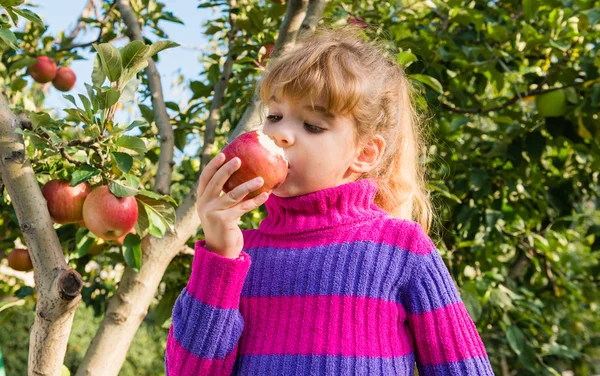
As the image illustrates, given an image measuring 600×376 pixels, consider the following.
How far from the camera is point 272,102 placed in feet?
3.17

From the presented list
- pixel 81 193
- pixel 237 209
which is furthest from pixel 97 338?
pixel 237 209

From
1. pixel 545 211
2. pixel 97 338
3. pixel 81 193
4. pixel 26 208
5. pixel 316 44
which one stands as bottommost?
pixel 545 211

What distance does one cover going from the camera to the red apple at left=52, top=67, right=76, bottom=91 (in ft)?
8.67

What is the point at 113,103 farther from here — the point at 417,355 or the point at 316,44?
the point at 417,355

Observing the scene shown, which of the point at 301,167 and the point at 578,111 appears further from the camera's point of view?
the point at 578,111

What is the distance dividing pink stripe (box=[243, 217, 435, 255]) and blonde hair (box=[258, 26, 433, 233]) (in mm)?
133

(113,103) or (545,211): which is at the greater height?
(113,103)

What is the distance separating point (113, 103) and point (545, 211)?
165cm

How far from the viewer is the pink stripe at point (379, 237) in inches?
36.4

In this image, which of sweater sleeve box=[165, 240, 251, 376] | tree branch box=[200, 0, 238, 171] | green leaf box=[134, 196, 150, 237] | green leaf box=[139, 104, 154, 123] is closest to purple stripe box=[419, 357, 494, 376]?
sweater sleeve box=[165, 240, 251, 376]

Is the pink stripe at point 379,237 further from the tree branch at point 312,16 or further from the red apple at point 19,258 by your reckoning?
the red apple at point 19,258

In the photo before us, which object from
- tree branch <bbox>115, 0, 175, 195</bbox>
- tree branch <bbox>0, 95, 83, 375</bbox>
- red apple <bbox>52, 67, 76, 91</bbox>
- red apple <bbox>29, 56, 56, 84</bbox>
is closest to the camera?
tree branch <bbox>0, 95, 83, 375</bbox>

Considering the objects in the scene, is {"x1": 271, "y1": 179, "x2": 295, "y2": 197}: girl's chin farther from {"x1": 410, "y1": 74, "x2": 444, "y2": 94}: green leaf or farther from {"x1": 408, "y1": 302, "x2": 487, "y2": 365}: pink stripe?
{"x1": 410, "y1": 74, "x2": 444, "y2": 94}: green leaf

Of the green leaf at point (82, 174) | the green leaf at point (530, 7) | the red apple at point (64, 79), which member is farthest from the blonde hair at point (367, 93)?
the red apple at point (64, 79)
